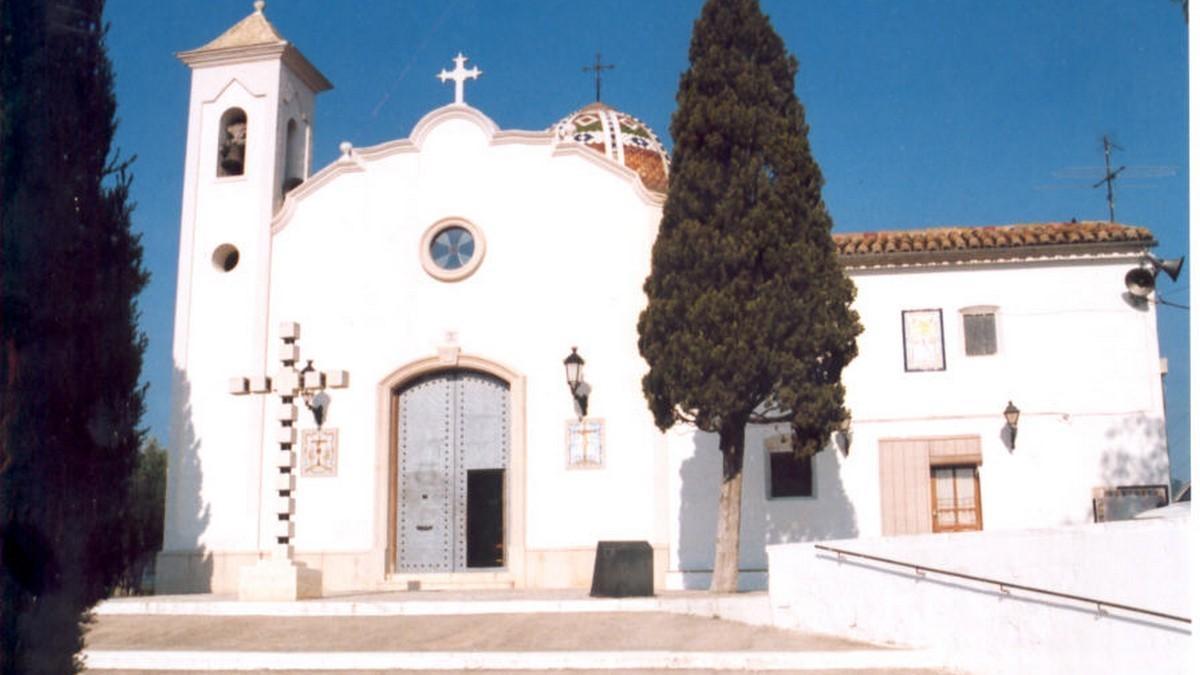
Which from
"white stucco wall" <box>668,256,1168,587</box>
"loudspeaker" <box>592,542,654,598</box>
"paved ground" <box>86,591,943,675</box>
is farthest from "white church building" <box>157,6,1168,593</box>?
"paved ground" <box>86,591,943,675</box>

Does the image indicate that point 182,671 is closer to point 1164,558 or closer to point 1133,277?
point 1164,558

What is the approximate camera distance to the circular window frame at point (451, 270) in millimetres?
19781

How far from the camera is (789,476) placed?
61.3 ft

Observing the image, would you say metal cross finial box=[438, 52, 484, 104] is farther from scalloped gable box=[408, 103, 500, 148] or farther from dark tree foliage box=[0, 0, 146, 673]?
dark tree foliage box=[0, 0, 146, 673]

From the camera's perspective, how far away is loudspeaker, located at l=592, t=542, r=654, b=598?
51.5 ft

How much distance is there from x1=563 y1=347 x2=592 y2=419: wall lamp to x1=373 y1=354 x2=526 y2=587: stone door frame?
89 centimetres

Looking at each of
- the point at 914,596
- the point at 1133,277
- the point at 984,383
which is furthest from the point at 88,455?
the point at 1133,277

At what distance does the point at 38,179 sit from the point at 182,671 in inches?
219

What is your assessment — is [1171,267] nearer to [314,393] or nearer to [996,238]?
[996,238]

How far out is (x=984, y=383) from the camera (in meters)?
18.6

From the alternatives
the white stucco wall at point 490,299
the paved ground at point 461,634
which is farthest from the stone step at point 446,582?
the paved ground at point 461,634

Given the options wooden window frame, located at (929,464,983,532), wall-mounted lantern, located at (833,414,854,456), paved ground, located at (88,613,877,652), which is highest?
wall-mounted lantern, located at (833,414,854,456)

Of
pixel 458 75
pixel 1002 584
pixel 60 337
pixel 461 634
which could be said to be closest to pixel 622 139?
pixel 458 75

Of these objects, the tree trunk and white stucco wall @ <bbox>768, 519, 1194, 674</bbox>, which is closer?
white stucco wall @ <bbox>768, 519, 1194, 674</bbox>
